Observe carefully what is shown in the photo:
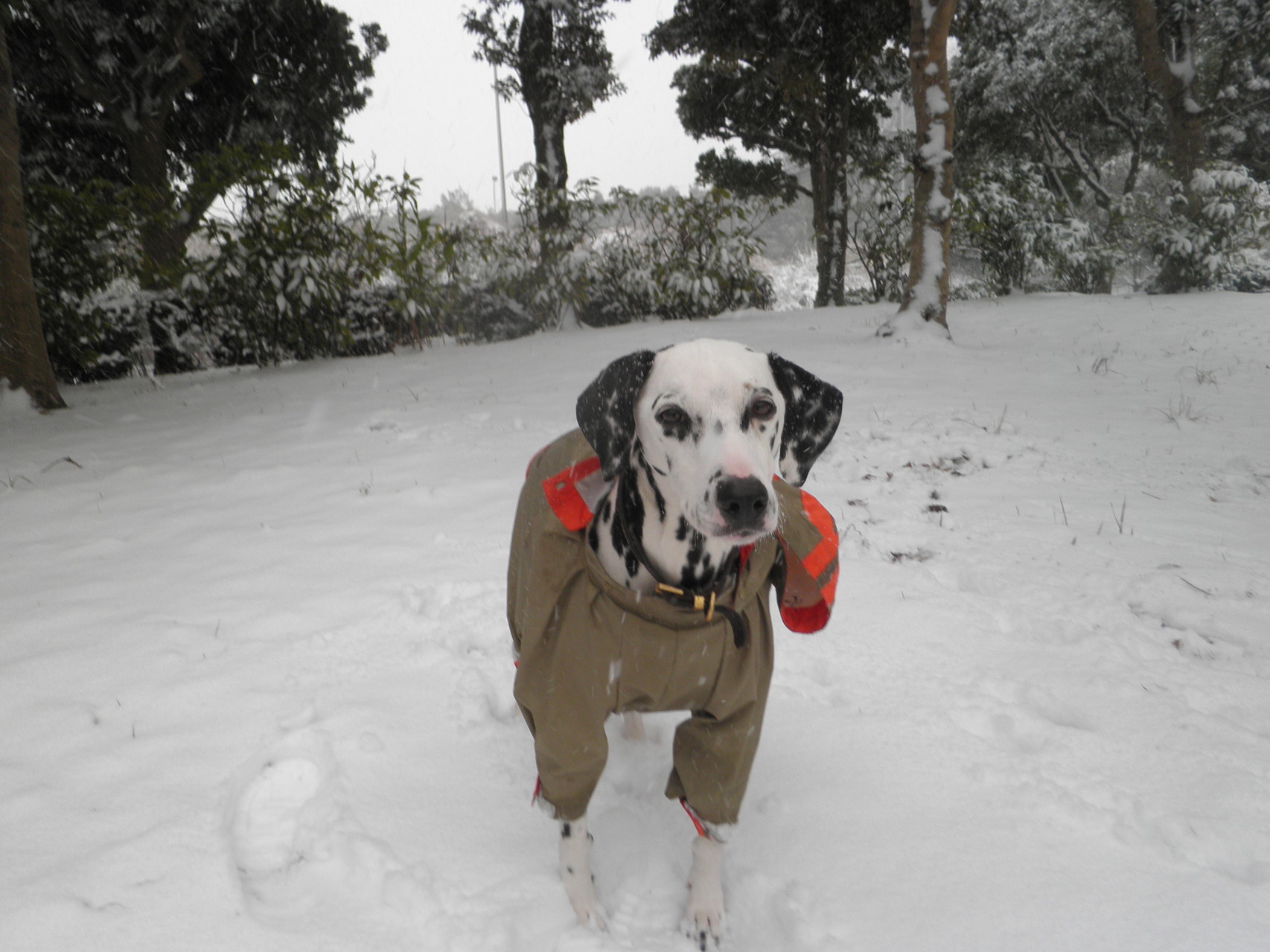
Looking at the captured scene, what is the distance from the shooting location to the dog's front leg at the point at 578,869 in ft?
5.30

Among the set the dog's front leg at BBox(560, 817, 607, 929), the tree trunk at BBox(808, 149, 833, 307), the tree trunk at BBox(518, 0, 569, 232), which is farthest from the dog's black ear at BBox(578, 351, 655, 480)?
the tree trunk at BBox(808, 149, 833, 307)

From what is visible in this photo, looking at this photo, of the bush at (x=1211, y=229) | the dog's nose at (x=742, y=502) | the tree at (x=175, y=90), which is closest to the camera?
the dog's nose at (x=742, y=502)

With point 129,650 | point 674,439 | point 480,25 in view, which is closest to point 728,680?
point 674,439

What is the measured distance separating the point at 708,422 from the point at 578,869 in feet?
3.44

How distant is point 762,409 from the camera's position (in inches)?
60.0

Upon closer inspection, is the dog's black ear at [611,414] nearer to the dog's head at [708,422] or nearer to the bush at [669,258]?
the dog's head at [708,422]

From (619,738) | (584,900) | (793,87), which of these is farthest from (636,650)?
(793,87)

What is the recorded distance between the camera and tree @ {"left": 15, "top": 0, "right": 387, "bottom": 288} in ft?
27.3

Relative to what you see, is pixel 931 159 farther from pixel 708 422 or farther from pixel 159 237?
pixel 159 237

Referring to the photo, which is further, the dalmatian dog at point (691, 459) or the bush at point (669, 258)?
the bush at point (669, 258)

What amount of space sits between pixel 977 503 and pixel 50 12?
12.2m

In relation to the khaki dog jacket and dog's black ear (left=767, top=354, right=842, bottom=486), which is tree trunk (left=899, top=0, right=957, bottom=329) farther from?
the khaki dog jacket

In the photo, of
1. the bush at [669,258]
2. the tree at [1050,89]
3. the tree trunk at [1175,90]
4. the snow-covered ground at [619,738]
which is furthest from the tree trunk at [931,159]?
the tree at [1050,89]

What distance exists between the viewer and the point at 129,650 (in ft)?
7.70
